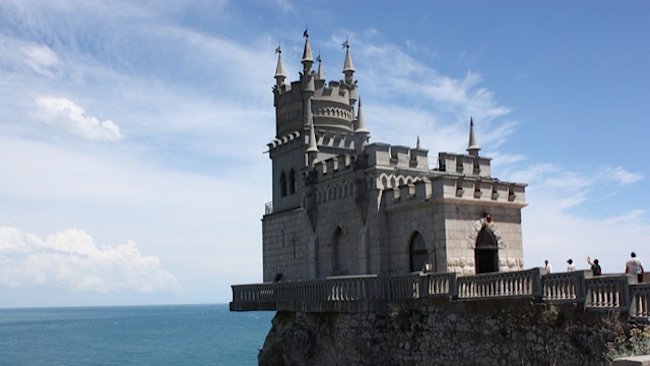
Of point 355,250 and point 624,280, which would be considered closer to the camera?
point 624,280

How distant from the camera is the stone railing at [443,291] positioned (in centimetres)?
1786

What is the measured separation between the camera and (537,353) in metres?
20.6

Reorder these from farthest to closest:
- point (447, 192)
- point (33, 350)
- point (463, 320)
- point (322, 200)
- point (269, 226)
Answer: point (33, 350) → point (269, 226) → point (322, 200) → point (447, 192) → point (463, 320)

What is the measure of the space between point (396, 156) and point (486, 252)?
5.22 m

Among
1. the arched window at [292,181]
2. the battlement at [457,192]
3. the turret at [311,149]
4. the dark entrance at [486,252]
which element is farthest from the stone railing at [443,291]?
the turret at [311,149]

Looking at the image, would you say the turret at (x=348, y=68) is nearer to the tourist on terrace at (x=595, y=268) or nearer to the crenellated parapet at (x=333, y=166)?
the crenellated parapet at (x=333, y=166)

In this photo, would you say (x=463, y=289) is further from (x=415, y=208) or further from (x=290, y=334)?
(x=290, y=334)

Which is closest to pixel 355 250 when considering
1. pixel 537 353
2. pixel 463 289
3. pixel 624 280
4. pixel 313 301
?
pixel 313 301

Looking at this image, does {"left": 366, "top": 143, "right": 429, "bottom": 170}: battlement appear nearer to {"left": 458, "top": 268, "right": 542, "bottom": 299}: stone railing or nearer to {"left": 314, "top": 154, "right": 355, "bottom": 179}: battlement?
{"left": 314, "top": 154, "right": 355, "bottom": 179}: battlement

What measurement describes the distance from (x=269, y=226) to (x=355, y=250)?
8.19m

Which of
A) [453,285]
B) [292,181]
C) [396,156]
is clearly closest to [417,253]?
[396,156]

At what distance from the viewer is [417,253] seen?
2862 cm

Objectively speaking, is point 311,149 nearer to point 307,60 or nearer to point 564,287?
point 307,60

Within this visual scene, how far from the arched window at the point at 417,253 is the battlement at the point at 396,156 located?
3299 millimetres
